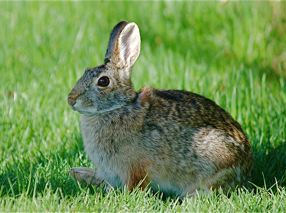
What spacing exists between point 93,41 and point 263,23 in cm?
193

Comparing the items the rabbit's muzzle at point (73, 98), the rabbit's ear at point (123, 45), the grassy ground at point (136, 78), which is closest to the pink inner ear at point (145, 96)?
the rabbit's ear at point (123, 45)

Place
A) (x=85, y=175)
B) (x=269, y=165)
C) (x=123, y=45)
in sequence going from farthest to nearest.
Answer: (x=269, y=165) → (x=123, y=45) → (x=85, y=175)

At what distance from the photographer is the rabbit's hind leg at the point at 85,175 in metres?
5.82

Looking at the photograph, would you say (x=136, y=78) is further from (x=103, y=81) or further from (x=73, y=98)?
(x=73, y=98)

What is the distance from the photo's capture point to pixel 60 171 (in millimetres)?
5906

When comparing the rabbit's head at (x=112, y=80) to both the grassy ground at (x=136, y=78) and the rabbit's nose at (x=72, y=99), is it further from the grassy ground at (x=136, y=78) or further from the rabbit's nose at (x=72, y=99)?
the grassy ground at (x=136, y=78)

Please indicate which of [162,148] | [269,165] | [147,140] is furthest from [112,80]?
[269,165]

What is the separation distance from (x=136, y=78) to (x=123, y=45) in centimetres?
214

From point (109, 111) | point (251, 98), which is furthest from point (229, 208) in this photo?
point (251, 98)

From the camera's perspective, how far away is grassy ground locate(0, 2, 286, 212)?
543cm

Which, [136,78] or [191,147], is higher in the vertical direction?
[136,78]

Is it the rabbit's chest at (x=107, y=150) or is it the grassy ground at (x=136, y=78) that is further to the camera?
the rabbit's chest at (x=107, y=150)

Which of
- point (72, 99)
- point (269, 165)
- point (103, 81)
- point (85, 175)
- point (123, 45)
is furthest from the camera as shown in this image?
point (269, 165)

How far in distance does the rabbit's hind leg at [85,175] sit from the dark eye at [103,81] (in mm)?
Answer: 657
